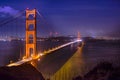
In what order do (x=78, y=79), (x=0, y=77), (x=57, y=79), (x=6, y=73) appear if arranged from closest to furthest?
(x=0, y=77) < (x=6, y=73) < (x=57, y=79) < (x=78, y=79)

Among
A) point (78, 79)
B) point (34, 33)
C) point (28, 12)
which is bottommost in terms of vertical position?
point (78, 79)

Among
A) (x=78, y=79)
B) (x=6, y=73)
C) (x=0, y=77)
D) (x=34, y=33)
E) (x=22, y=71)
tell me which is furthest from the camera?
(x=34, y=33)

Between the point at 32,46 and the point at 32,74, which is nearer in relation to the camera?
the point at 32,74

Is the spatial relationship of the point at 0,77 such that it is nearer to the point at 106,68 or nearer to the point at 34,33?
the point at 34,33

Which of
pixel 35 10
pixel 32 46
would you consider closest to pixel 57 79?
pixel 32 46

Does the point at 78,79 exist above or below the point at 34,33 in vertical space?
below

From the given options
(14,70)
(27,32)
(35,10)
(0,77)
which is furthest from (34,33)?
(0,77)

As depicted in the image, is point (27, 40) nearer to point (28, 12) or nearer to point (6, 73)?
point (28, 12)

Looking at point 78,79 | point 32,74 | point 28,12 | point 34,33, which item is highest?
point 28,12

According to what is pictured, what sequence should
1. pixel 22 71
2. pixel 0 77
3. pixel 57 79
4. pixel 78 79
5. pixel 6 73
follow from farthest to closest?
pixel 78 79 → pixel 57 79 → pixel 22 71 → pixel 6 73 → pixel 0 77
